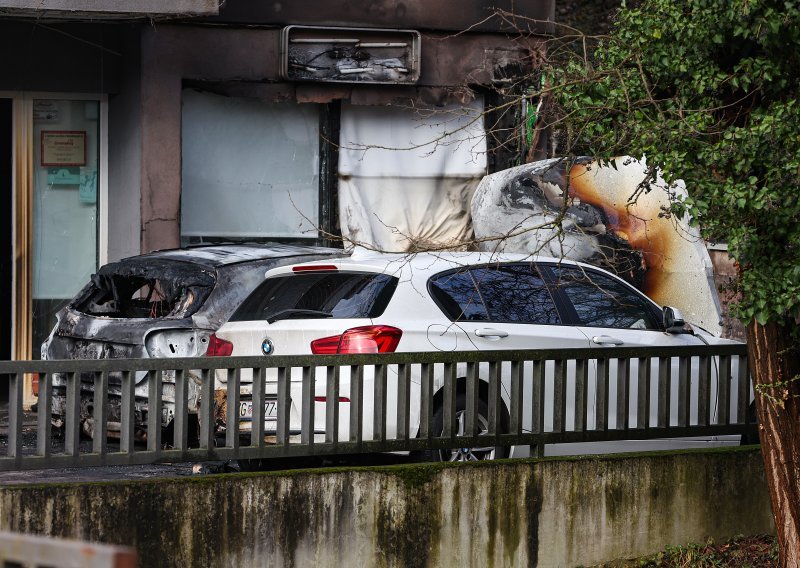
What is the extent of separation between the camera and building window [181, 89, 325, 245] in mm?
14953

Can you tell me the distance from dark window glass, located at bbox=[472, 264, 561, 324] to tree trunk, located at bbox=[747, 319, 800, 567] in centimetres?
209

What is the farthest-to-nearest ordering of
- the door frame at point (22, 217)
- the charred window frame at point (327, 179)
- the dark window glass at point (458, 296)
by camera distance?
the charred window frame at point (327, 179) < the door frame at point (22, 217) < the dark window glass at point (458, 296)

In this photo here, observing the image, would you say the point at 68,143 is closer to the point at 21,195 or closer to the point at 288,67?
the point at 21,195

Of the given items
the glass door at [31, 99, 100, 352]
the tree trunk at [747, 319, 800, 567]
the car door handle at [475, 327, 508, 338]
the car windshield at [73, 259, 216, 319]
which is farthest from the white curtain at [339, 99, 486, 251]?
the tree trunk at [747, 319, 800, 567]

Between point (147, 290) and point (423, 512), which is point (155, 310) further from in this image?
point (423, 512)

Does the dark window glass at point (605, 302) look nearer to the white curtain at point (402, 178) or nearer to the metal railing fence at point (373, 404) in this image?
the metal railing fence at point (373, 404)

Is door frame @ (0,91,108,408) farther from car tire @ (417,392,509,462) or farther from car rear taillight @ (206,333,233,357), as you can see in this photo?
car tire @ (417,392,509,462)

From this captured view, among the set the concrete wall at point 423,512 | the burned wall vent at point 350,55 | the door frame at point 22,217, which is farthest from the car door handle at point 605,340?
the door frame at point 22,217

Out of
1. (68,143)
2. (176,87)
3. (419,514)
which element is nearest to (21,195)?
(68,143)

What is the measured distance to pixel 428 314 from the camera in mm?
8836

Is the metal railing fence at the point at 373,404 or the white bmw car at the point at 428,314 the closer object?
the metal railing fence at the point at 373,404

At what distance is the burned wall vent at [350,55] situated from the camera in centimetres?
1484

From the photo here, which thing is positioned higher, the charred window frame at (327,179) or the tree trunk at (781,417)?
the charred window frame at (327,179)

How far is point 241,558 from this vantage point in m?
7.03
